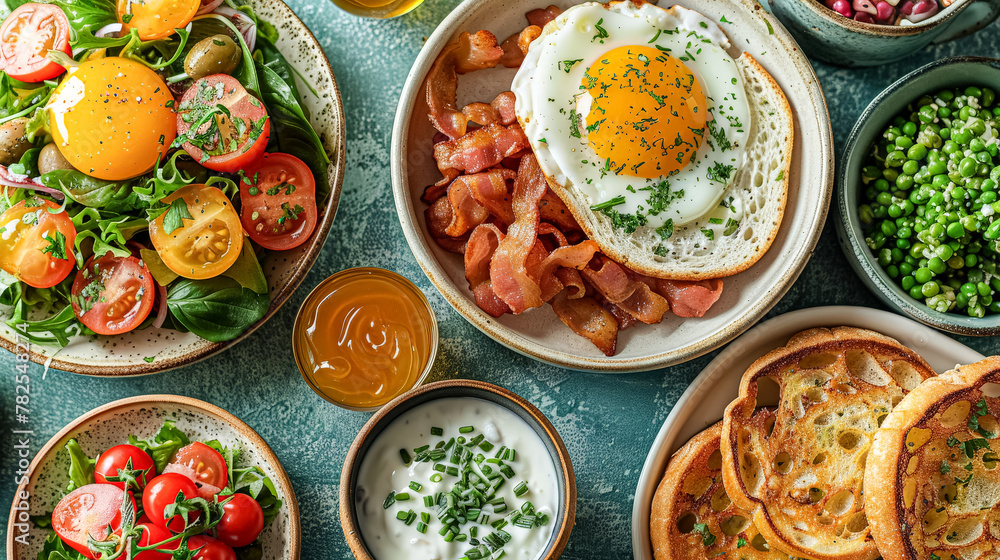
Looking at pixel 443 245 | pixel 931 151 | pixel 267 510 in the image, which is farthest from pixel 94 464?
pixel 931 151

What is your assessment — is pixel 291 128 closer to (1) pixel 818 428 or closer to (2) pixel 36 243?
(2) pixel 36 243

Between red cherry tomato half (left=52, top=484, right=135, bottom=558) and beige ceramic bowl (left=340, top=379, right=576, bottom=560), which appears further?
red cherry tomato half (left=52, top=484, right=135, bottom=558)

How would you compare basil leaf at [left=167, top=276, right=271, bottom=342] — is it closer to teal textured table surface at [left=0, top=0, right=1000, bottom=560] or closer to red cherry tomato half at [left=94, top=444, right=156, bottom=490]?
teal textured table surface at [left=0, top=0, right=1000, bottom=560]

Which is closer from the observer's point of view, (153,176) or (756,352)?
Result: (153,176)

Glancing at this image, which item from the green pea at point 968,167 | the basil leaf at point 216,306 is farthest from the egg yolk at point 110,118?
the green pea at point 968,167
